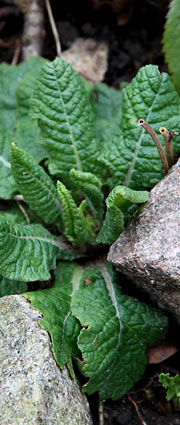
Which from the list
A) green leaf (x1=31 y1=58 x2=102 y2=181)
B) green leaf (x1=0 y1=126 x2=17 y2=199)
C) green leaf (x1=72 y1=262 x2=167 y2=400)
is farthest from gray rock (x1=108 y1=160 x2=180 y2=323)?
green leaf (x1=0 y1=126 x2=17 y2=199)

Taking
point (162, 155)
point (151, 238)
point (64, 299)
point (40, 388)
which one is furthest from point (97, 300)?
point (162, 155)

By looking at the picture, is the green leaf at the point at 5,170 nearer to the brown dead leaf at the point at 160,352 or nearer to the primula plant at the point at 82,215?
the primula plant at the point at 82,215

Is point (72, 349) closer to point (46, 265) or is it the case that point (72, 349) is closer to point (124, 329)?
point (124, 329)

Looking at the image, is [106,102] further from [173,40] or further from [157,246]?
[157,246]

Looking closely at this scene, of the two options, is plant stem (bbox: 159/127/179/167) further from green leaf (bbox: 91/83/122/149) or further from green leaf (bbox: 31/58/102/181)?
green leaf (bbox: 91/83/122/149)

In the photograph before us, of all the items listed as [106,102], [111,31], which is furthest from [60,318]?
[111,31]
